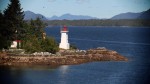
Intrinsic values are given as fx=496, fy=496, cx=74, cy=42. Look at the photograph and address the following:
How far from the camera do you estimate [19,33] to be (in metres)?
34.0

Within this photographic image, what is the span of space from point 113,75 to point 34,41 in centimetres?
762

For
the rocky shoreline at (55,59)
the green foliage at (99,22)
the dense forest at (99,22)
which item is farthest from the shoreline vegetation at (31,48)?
the green foliage at (99,22)

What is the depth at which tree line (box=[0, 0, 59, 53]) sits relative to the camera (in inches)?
1245

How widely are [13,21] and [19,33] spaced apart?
94 centimetres

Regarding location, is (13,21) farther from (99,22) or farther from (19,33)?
(99,22)

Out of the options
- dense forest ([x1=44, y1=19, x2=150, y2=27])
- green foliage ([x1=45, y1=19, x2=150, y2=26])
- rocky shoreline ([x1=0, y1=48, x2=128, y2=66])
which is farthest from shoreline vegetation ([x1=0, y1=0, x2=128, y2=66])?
green foliage ([x1=45, y1=19, x2=150, y2=26])

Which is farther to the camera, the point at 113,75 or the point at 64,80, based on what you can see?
the point at 113,75

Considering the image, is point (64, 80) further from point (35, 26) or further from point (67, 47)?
point (35, 26)

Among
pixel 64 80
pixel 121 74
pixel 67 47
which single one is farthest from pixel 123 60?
pixel 64 80

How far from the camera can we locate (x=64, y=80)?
2361 cm

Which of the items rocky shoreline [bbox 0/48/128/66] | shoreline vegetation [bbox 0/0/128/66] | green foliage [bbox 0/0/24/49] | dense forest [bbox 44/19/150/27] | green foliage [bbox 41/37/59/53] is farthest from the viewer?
dense forest [bbox 44/19/150/27]

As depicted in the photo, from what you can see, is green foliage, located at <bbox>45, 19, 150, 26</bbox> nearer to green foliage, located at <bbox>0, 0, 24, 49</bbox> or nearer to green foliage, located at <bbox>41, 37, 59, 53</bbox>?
green foliage, located at <bbox>0, 0, 24, 49</bbox>

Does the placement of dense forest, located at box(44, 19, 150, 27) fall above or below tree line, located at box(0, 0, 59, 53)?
above

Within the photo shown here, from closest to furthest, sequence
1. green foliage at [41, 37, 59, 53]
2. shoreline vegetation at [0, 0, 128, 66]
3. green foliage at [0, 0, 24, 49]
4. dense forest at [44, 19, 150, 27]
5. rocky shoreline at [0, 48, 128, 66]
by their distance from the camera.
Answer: rocky shoreline at [0, 48, 128, 66] < shoreline vegetation at [0, 0, 128, 66] < green foliage at [41, 37, 59, 53] < green foliage at [0, 0, 24, 49] < dense forest at [44, 19, 150, 27]
